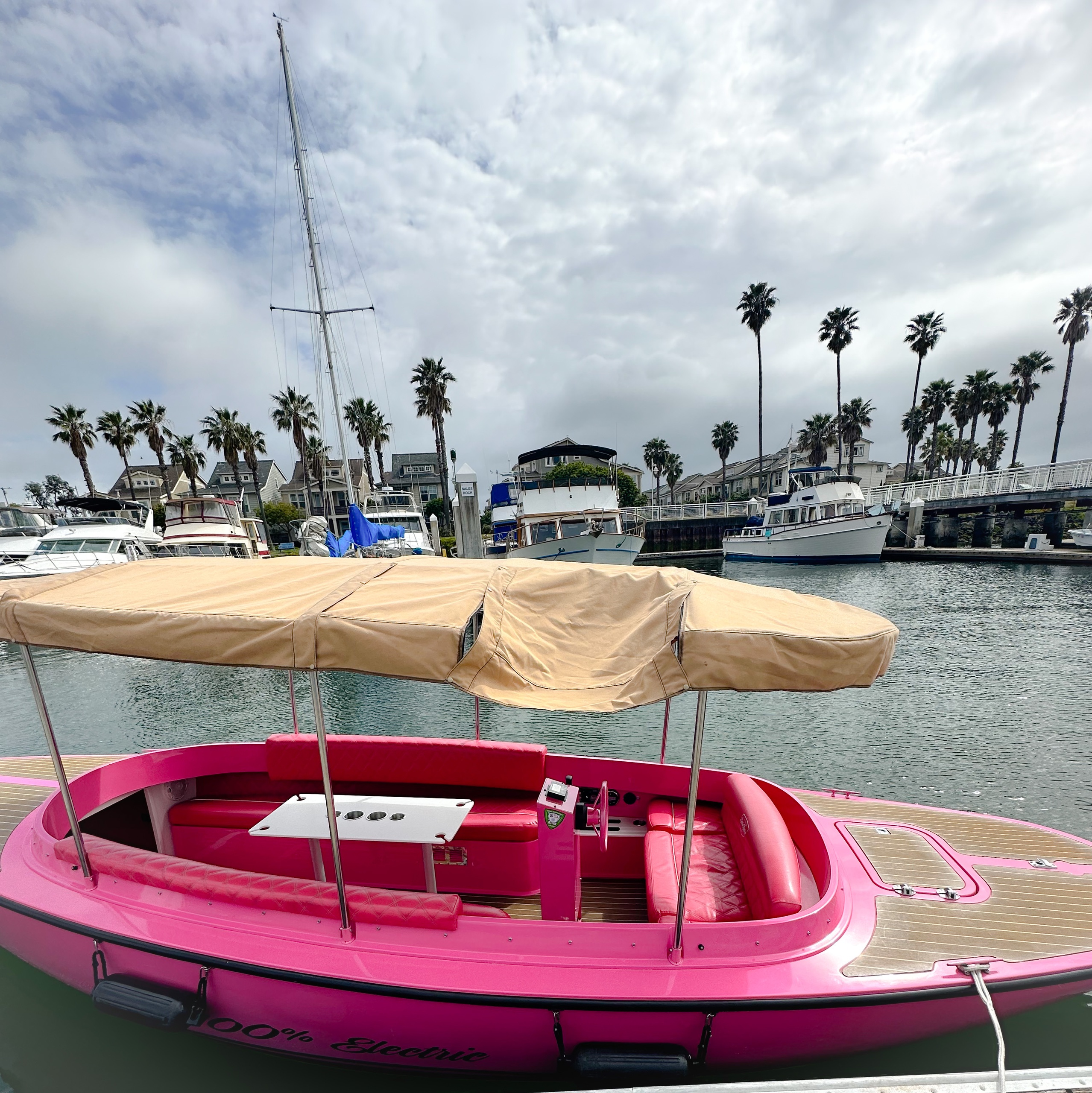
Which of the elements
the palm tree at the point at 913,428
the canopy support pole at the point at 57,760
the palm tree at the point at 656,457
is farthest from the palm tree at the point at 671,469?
the canopy support pole at the point at 57,760

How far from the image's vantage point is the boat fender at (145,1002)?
270 centimetres

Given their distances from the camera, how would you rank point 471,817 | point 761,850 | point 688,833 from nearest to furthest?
point 688,833
point 761,850
point 471,817

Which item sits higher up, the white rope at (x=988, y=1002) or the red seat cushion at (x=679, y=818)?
the white rope at (x=988, y=1002)

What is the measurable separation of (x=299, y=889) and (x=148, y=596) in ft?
6.22

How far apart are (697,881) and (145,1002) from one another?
3318 millimetres

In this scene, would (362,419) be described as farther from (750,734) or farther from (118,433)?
(750,734)

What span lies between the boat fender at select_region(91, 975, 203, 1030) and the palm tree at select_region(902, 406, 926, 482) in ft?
217

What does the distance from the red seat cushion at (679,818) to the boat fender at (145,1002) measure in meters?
3.02

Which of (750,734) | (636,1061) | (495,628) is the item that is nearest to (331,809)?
(495,628)

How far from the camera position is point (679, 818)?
402 centimetres

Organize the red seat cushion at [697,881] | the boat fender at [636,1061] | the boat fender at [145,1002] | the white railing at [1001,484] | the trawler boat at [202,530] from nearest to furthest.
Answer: the boat fender at [636,1061]
the boat fender at [145,1002]
the red seat cushion at [697,881]
the trawler boat at [202,530]
the white railing at [1001,484]

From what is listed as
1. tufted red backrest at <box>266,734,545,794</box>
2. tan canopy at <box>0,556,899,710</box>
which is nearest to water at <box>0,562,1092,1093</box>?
tufted red backrest at <box>266,734,545,794</box>

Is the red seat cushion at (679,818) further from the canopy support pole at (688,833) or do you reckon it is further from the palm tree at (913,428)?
the palm tree at (913,428)

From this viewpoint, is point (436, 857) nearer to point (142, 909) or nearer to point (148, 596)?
point (142, 909)
